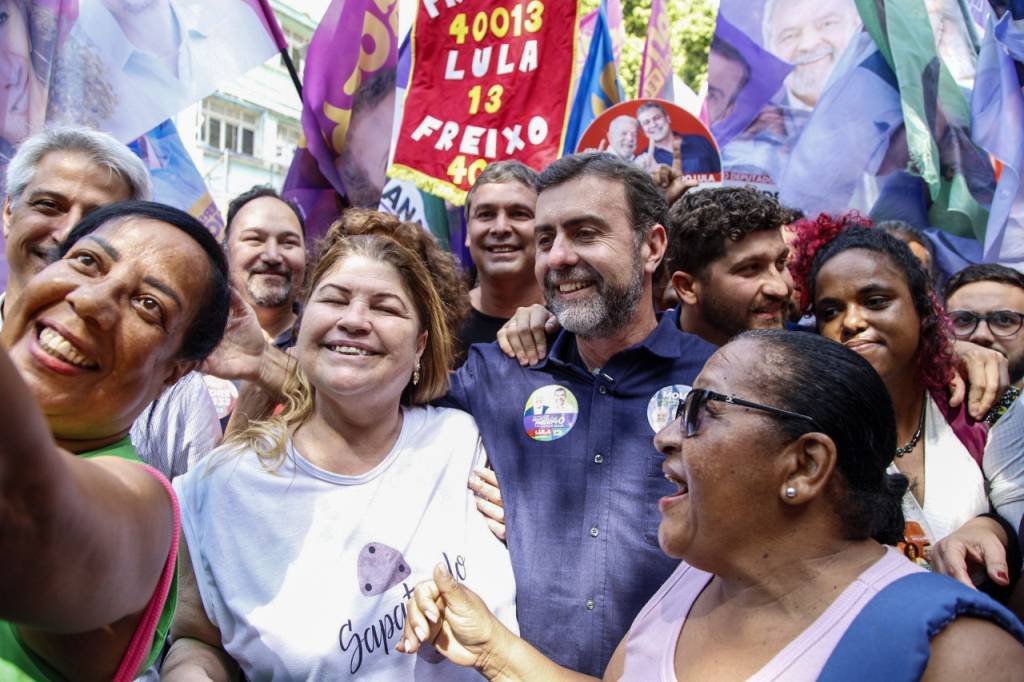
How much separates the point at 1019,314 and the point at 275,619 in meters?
3.68

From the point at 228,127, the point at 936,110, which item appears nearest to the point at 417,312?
the point at 936,110

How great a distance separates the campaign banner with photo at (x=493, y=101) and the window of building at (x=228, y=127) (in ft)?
62.3

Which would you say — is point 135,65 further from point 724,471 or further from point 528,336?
point 724,471

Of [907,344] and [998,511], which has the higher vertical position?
[907,344]

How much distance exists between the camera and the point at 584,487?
2488mm

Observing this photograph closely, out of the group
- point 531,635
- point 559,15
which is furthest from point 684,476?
point 559,15

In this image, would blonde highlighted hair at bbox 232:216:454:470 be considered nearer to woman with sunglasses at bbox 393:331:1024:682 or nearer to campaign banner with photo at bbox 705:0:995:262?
woman with sunglasses at bbox 393:331:1024:682

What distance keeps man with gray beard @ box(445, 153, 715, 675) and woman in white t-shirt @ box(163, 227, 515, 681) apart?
0.13 m

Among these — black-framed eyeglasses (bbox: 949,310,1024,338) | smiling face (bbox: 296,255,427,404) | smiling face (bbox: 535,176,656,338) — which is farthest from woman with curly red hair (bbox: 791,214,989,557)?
smiling face (bbox: 296,255,427,404)

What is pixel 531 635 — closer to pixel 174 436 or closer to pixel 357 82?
pixel 174 436

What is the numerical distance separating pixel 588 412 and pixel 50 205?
191 centimetres

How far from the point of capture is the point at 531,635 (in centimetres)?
233

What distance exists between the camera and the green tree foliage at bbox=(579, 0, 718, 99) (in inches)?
564

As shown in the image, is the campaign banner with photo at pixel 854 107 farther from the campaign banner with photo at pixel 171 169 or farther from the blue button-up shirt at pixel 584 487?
the campaign banner with photo at pixel 171 169
